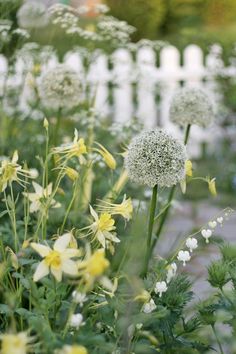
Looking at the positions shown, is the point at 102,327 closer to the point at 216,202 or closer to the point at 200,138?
the point at 216,202

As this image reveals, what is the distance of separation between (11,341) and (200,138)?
15.6ft

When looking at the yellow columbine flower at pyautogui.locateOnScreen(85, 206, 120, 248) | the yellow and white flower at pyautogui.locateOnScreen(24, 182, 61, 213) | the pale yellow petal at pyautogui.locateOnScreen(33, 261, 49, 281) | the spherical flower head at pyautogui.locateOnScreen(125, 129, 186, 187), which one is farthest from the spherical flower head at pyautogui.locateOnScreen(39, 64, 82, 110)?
the pale yellow petal at pyautogui.locateOnScreen(33, 261, 49, 281)

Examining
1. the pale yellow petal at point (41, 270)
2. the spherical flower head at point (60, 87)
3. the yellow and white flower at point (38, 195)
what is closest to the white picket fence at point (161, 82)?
the spherical flower head at point (60, 87)

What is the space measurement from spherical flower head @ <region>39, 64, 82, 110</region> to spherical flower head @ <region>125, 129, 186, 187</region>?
40.6 inches

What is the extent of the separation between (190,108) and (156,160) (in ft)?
2.63

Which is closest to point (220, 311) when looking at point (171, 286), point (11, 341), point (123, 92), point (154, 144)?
point (171, 286)

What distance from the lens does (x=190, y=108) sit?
7.88 ft

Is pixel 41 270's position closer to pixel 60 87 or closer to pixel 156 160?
pixel 156 160

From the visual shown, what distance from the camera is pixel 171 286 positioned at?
1650 mm

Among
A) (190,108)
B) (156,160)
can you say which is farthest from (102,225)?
(190,108)

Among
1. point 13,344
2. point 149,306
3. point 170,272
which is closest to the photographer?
point 13,344

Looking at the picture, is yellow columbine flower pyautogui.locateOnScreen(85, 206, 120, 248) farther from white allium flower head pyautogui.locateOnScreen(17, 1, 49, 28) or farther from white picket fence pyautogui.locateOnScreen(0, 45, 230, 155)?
white picket fence pyautogui.locateOnScreen(0, 45, 230, 155)

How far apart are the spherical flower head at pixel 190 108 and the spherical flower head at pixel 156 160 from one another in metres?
0.74

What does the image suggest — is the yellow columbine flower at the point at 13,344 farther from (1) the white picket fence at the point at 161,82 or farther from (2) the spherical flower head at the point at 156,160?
(1) the white picket fence at the point at 161,82
